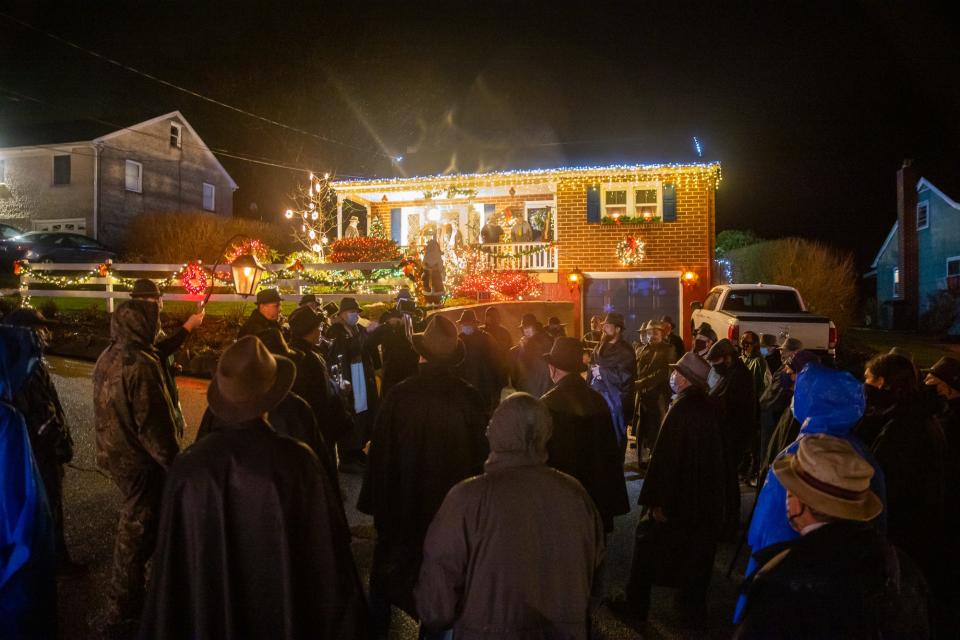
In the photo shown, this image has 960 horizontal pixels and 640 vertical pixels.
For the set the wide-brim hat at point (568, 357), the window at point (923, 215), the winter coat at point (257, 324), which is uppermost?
the window at point (923, 215)

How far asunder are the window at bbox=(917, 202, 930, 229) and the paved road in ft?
108

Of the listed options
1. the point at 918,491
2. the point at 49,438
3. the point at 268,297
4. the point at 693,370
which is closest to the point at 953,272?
the point at 918,491

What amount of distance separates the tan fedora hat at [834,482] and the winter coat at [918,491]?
2.05 meters

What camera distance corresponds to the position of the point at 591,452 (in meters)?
4.25

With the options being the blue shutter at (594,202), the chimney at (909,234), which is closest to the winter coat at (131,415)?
the blue shutter at (594,202)

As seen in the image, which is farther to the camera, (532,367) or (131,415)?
(532,367)

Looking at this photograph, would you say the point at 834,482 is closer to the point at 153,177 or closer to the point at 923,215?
the point at 153,177

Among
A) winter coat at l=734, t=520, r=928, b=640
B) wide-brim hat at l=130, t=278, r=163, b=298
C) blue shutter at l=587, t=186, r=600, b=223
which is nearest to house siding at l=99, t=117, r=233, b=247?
blue shutter at l=587, t=186, r=600, b=223

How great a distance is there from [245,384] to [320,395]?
228cm

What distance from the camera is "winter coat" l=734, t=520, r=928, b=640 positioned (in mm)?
1918

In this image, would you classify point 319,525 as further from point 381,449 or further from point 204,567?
point 381,449

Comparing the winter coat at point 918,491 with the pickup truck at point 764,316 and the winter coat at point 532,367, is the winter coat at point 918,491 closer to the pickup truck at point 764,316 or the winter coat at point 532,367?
the winter coat at point 532,367

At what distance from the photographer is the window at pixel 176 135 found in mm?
35031

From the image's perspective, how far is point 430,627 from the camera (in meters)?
2.49
